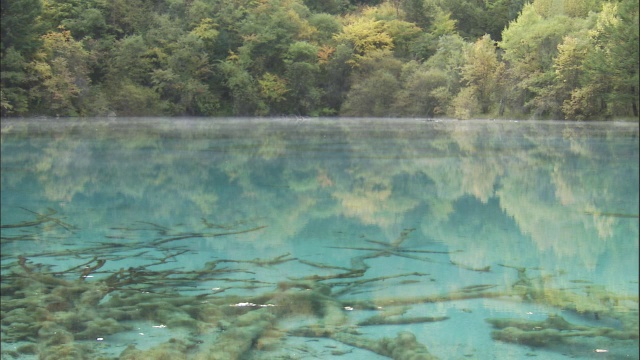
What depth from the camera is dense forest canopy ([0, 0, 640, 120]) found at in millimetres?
25578

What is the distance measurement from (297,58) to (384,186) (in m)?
26.9

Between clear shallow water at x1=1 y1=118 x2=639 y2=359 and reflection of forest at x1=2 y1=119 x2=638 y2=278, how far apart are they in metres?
0.04

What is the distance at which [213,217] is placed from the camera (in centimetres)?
620

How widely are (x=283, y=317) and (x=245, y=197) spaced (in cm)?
419

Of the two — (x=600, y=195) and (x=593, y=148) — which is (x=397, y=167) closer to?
(x=600, y=195)

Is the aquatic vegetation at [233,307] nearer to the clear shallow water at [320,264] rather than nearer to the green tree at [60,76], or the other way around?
the clear shallow water at [320,264]

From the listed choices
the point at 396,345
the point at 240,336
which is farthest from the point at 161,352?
the point at 396,345

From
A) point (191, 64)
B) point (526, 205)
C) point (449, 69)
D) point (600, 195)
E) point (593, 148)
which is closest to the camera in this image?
point (526, 205)

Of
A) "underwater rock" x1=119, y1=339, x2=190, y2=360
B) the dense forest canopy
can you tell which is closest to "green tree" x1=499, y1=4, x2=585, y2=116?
the dense forest canopy

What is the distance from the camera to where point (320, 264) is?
14.5ft

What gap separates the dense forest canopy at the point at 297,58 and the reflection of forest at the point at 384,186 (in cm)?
1230

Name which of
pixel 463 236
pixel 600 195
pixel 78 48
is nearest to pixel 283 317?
pixel 463 236

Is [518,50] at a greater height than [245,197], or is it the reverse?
[518,50]

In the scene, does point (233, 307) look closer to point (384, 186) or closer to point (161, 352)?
point (161, 352)
